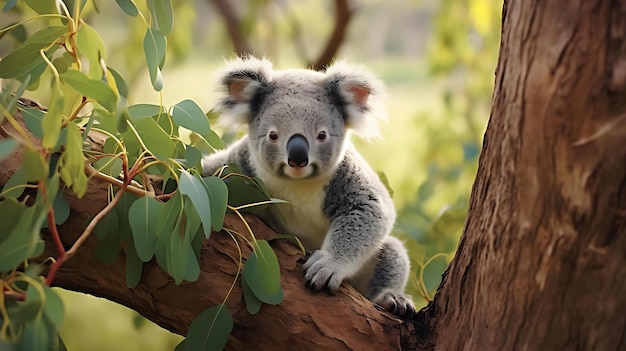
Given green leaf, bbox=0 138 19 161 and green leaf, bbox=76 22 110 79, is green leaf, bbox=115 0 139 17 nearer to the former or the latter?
green leaf, bbox=76 22 110 79

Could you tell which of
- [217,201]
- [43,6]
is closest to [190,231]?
[217,201]

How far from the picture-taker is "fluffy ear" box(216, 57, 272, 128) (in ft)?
8.32

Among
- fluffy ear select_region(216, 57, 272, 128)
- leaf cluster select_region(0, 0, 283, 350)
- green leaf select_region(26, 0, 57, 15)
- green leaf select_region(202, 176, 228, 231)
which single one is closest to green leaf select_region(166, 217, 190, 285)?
leaf cluster select_region(0, 0, 283, 350)

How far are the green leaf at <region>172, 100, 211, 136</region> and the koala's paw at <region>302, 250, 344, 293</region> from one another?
0.52 meters

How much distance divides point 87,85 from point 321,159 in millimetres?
1034

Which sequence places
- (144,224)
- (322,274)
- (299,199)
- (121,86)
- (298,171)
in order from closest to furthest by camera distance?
(144,224), (121,86), (322,274), (298,171), (299,199)

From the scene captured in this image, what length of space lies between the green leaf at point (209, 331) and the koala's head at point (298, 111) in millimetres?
627

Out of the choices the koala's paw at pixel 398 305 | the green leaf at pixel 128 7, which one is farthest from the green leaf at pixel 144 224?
the koala's paw at pixel 398 305

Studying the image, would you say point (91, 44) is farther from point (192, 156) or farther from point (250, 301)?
point (250, 301)

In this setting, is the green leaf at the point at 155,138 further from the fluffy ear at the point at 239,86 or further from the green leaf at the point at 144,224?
the fluffy ear at the point at 239,86

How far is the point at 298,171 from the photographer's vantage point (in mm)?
2342

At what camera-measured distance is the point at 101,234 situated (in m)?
1.81

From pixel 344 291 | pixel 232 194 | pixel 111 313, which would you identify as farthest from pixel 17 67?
Answer: pixel 111 313

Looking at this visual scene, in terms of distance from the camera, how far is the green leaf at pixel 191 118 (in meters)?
1.86
